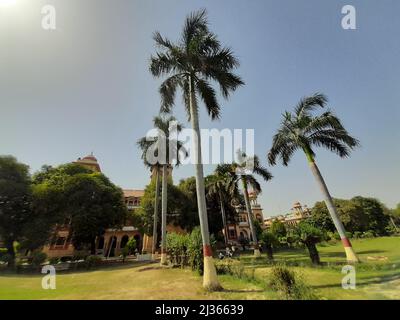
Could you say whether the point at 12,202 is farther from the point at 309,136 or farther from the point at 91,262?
the point at 309,136

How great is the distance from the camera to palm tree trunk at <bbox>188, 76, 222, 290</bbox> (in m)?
9.16

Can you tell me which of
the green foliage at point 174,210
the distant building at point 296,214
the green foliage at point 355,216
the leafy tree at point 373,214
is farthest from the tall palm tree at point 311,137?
the distant building at point 296,214

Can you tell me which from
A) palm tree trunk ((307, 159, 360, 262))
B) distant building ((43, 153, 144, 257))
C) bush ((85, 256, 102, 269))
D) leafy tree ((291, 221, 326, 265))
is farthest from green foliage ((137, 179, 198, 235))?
palm tree trunk ((307, 159, 360, 262))

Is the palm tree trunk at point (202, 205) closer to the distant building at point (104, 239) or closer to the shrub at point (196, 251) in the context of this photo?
the shrub at point (196, 251)

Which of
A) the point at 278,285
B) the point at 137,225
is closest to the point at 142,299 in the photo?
the point at 278,285

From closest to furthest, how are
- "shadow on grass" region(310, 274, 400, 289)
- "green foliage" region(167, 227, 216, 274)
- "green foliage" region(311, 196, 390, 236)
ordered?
"shadow on grass" region(310, 274, 400, 289)
"green foliage" region(167, 227, 216, 274)
"green foliage" region(311, 196, 390, 236)

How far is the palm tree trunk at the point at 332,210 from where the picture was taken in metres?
12.6

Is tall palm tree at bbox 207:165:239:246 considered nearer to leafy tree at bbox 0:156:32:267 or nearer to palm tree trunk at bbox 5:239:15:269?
leafy tree at bbox 0:156:32:267

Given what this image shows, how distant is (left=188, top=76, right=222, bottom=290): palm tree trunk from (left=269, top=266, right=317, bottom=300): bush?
241 centimetres

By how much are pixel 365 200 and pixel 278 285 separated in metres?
58.4

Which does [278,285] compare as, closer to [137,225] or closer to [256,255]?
[256,255]

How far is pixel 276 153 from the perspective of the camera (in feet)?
55.7

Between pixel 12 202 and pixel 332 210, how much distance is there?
2966 centimetres

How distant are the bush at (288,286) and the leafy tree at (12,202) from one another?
85.2 ft
